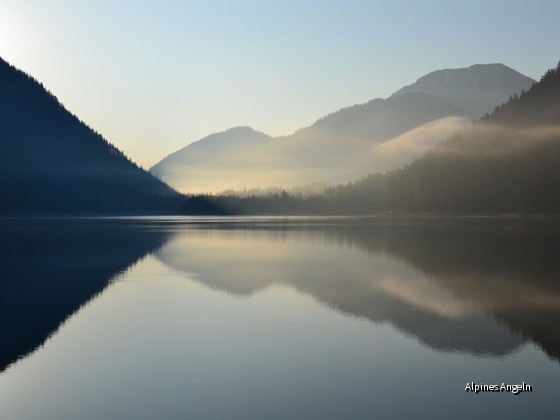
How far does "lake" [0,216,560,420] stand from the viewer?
61.6ft

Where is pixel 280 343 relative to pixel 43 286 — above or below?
below

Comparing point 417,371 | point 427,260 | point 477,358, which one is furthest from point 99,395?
point 427,260

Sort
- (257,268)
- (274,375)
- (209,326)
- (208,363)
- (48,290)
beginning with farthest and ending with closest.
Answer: (257,268), (48,290), (209,326), (208,363), (274,375)

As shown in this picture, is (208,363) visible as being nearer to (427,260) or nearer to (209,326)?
(209,326)

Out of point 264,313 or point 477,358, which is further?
point 264,313

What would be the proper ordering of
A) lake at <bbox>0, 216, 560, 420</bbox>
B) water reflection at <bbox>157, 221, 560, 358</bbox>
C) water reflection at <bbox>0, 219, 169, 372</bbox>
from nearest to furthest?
1. lake at <bbox>0, 216, 560, 420</bbox>
2. water reflection at <bbox>0, 219, 169, 372</bbox>
3. water reflection at <bbox>157, 221, 560, 358</bbox>

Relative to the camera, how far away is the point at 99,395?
19875 millimetres

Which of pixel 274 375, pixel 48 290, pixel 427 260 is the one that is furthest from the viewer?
pixel 427 260

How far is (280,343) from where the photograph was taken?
89.0 feet

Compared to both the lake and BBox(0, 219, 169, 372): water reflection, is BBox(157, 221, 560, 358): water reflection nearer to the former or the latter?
the lake

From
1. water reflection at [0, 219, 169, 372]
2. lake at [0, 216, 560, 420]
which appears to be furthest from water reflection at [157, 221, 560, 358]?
water reflection at [0, 219, 169, 372]

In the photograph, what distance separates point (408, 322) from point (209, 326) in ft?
35.1

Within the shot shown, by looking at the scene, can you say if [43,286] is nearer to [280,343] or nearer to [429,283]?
[280,343]

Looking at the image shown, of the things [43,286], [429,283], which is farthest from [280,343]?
[43,286]
